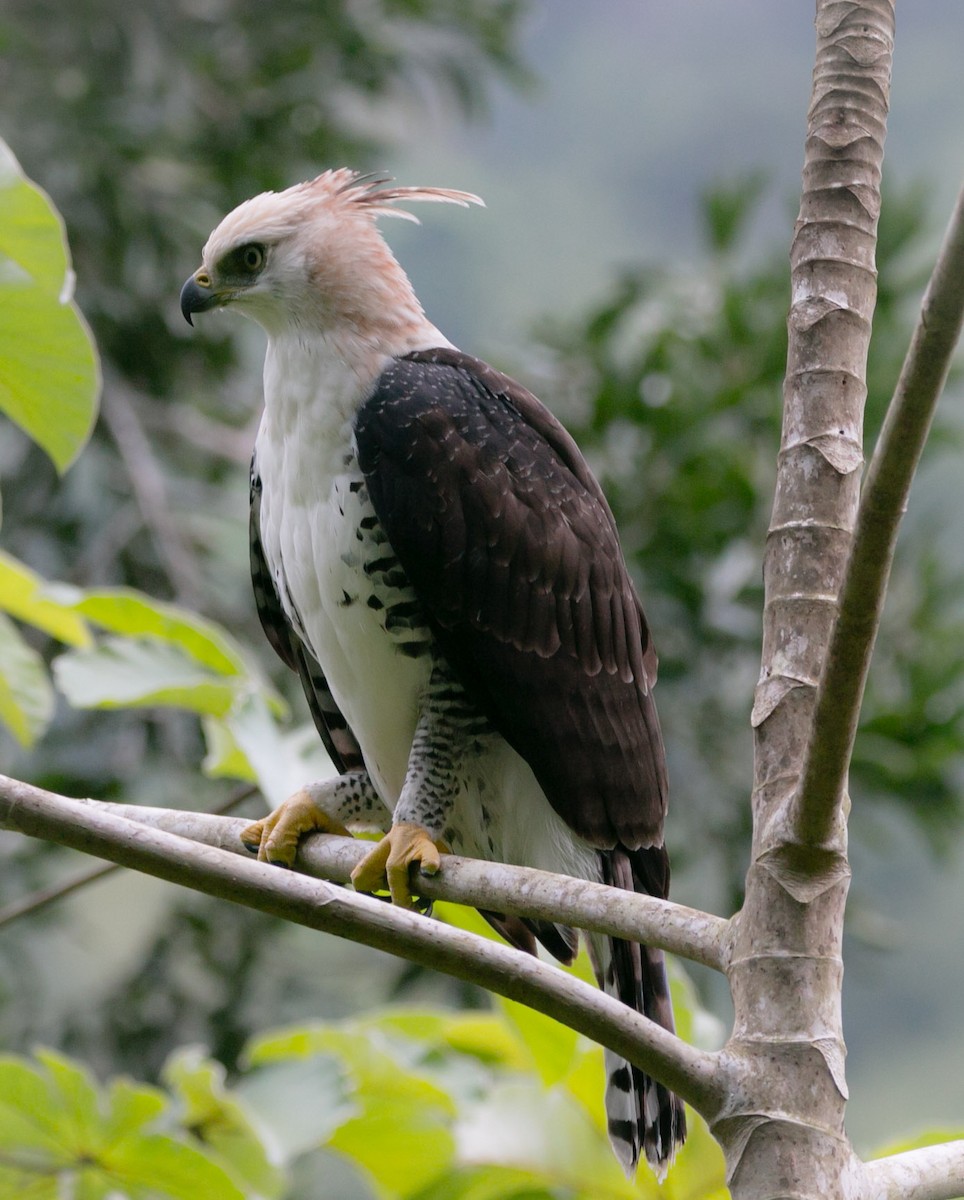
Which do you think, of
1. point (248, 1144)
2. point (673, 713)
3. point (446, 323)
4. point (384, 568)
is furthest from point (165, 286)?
→ point (446, 323)

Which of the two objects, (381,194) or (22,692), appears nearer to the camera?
(22,692)

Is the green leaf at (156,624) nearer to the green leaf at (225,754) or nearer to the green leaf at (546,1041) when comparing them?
the green leaf at (225,754)

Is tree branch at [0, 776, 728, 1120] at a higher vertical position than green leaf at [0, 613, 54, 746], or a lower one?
lower

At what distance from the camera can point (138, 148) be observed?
17.9ft

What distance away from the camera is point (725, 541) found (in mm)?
5141

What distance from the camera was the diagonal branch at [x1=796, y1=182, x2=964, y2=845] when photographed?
110cm

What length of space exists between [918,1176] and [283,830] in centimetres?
111

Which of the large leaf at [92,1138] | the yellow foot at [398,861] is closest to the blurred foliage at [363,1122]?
the large leaf at [92,1138]

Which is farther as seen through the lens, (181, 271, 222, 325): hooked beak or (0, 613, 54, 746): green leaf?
(181, 271, 222, 325): hooked beak

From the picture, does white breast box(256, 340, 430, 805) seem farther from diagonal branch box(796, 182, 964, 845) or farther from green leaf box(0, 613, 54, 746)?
diagonal branch box(796, 182, 964, 845)

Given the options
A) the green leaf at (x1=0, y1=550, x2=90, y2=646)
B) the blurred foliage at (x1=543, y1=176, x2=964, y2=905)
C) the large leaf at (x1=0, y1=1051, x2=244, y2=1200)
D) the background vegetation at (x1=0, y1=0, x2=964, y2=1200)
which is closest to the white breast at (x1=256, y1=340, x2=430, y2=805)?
the green leaf at (x1=0, y1=550, x2=90, y2=646)

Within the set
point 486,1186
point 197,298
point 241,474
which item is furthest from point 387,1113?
point 241,474

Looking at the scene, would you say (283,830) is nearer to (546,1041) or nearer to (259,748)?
(259,748)

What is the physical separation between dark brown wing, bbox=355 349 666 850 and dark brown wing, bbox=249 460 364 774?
445 mm
